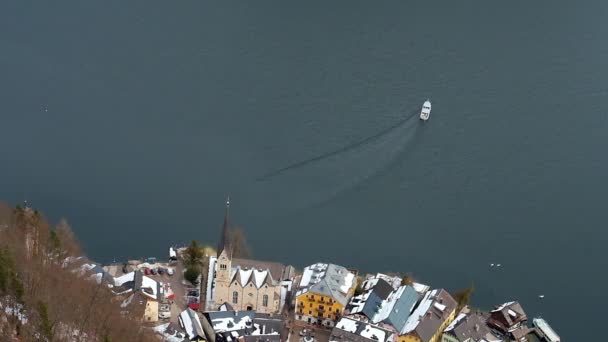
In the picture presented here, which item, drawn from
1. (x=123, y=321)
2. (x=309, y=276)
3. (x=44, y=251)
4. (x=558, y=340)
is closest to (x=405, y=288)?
(x=309, y=276)

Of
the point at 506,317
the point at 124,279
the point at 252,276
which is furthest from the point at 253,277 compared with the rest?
the point at 506,317

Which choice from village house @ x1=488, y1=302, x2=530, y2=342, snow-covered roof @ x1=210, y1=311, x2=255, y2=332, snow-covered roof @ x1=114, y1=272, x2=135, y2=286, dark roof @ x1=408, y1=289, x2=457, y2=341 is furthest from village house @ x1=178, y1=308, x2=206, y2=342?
village house @ x1=488, y1=302, x2=530, y2=342

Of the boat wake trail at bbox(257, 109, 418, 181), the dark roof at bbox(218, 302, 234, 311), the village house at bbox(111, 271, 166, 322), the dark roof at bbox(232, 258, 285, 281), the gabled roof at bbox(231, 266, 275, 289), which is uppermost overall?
the boat wake trail at bbox(257, 109, 418, 181)

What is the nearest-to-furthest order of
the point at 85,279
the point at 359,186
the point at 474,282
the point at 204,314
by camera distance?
the point at 85,279 < the point at 204,314 < the point at 474,282 < the point at 359,186

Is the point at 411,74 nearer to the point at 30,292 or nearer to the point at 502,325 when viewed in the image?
the point at 502,325

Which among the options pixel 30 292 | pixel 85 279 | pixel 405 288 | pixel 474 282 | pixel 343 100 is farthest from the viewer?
pixel 343 100

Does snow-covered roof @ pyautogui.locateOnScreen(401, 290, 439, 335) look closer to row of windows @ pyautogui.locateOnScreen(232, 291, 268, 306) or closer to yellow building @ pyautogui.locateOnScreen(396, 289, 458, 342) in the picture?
yellow building @ pyautogui.locateOnScreen(396, 289, 458, 342)

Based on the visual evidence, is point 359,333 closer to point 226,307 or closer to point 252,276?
point 252,276
